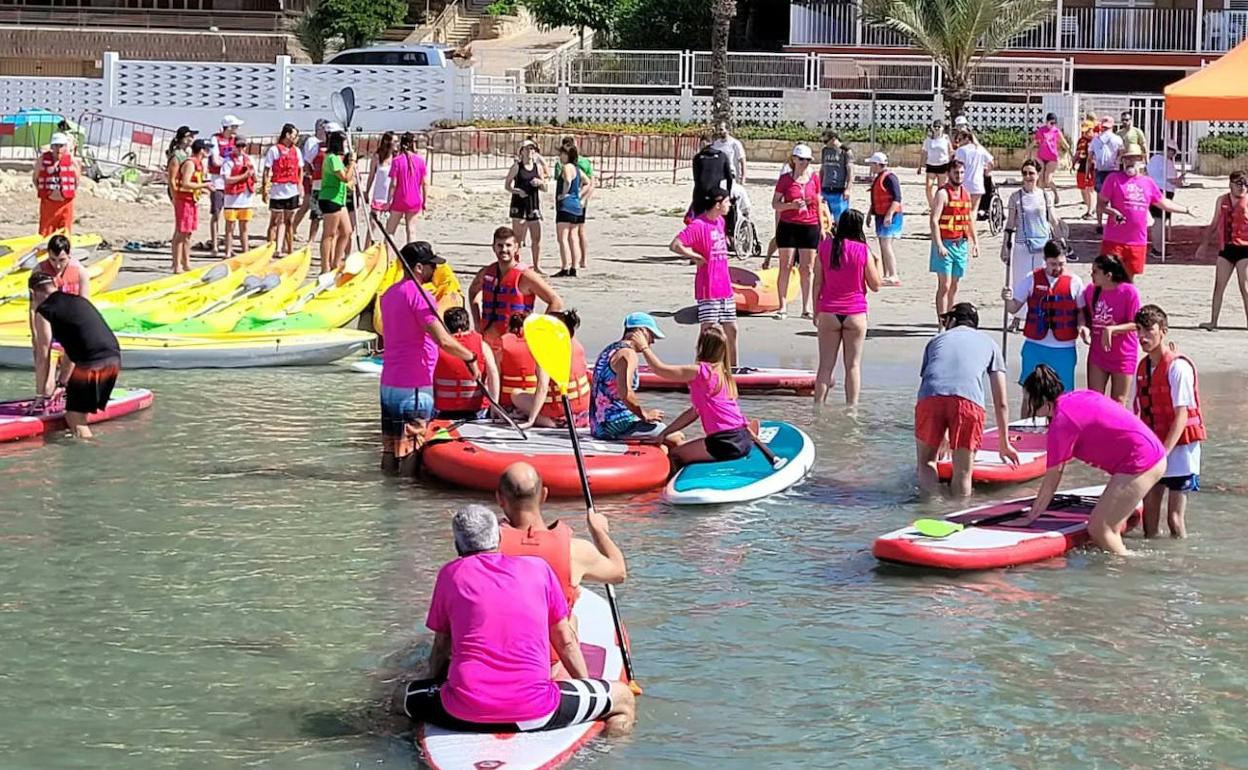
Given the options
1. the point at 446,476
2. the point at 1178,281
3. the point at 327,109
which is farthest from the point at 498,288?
the point at 327,109

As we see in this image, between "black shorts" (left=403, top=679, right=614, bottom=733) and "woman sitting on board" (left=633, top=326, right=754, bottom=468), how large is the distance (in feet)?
13.8

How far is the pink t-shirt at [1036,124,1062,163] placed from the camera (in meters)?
28.0

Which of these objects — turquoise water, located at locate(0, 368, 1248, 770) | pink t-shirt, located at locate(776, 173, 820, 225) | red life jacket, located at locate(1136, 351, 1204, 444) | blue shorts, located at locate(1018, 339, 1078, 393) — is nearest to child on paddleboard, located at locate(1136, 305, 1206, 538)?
red life jacket, located at locate(1136, 351, 1204, 444)

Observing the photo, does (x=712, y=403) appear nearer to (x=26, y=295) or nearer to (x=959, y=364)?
(x=959, y=364)

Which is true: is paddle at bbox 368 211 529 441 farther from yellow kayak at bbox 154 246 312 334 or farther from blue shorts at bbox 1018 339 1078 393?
yellow kayak at bbox 154 246 312 334

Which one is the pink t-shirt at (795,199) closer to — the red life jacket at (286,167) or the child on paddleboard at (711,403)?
the child on paddleboard at (711,403)

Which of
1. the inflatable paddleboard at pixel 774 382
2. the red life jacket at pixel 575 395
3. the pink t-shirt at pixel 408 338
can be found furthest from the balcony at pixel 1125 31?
the pink t-shirt at pixel 408 338

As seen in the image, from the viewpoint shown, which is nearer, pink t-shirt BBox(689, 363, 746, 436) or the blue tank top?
pink t-shirt BBox(689, 363, 746, 436)

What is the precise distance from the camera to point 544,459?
452 inches

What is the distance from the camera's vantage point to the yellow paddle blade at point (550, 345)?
898cm

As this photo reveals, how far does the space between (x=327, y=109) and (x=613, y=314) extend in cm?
1949

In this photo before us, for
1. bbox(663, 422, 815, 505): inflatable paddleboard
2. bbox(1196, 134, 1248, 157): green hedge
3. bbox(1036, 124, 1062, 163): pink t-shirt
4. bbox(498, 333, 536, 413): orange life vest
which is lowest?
bbox(663, 422, 815, 505): inflatable paddleboard

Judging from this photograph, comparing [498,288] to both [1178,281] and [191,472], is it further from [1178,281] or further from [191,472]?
[1178,281]

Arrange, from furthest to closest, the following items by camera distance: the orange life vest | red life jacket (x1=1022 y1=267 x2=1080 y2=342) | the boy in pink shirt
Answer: the boy in pink shirt < red life jacket (x1=1022 y1=267 x2=1080 y2=342) < the orange life vest
